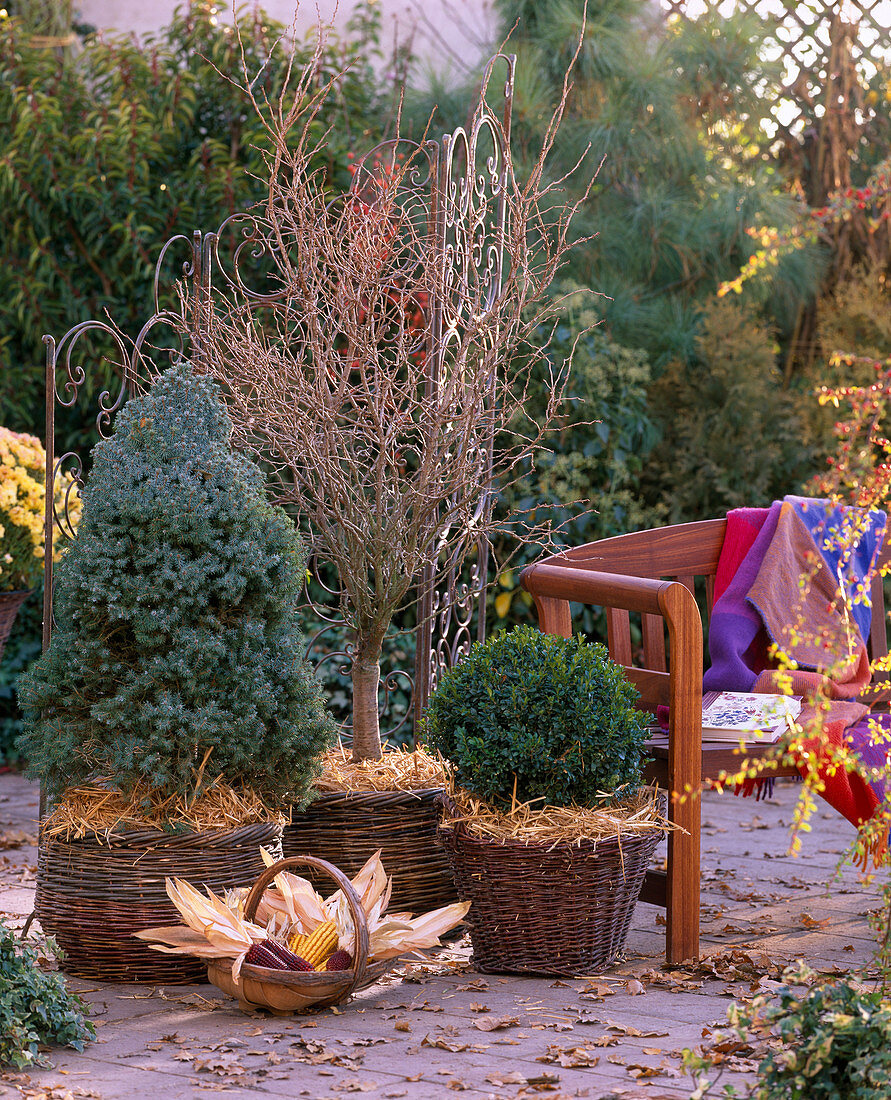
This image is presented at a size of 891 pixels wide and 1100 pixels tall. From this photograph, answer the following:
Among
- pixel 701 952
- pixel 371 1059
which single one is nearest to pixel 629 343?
pixel 701 952

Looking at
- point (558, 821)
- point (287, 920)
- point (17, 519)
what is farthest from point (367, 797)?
point (17, 519)

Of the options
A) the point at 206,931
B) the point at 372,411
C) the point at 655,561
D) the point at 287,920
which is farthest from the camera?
the point at 655,561

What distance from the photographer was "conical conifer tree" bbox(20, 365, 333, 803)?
3.03 metres

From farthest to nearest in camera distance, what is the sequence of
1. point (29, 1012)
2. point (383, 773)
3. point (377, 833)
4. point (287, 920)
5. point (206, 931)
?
point (383, 773)
point (377, 833)
point (287, 920)
point (206, 931)
point (29, 1012)

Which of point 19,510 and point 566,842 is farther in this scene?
point 19,510

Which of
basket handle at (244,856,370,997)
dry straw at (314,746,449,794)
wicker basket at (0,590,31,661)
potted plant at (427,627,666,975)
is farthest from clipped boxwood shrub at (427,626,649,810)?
wicker basket at (0,590,31,661)

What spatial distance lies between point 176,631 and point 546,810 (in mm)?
975

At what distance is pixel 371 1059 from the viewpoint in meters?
2.56

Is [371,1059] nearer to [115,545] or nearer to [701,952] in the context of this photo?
[701,952]

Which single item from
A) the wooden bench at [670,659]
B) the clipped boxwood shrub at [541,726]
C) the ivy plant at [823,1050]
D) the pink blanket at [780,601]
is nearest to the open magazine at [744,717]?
the wooden bench at [670,659]

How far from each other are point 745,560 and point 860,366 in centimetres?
217

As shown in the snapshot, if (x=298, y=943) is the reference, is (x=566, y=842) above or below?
above

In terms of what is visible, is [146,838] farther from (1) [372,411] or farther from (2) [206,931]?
(1) [372,411]

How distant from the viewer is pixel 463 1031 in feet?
8.91
